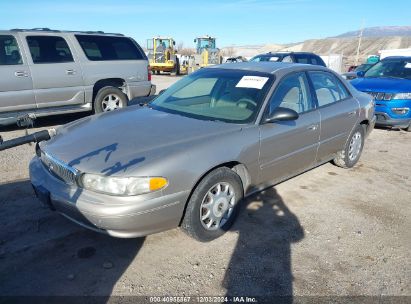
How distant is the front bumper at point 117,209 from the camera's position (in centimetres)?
268

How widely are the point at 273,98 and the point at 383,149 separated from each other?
3960 millimetres

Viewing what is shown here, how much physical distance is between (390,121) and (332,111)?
3974mm

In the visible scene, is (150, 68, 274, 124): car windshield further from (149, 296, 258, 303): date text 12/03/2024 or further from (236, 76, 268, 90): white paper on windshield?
(149, 296, 258, 303): date text 12/03/2024

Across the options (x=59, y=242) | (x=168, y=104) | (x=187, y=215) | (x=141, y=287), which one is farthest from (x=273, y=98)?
(x=59, y=242)

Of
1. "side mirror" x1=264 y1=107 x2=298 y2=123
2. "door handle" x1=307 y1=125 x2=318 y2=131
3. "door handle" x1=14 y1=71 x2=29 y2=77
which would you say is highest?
"door handle" x1=14 y1=71 x2=29 y2=77

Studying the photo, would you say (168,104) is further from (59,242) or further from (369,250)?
(369,250)

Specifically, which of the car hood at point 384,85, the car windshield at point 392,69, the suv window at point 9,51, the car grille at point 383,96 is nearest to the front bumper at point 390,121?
the car grille at point 383,96

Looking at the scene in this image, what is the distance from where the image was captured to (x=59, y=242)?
3.23 meters

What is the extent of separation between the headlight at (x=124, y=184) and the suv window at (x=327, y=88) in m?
2.59

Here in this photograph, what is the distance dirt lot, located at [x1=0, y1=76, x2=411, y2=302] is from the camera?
9.02 ft

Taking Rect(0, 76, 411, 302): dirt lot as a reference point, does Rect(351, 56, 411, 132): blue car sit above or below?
above

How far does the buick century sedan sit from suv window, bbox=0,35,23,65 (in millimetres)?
3694

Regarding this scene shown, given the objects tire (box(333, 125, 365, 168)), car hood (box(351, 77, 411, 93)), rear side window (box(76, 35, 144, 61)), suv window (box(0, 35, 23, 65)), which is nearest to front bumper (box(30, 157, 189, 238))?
tire (box(333, 125, 365, 168))

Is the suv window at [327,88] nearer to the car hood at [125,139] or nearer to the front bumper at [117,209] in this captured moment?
the car hood at [125,139]
